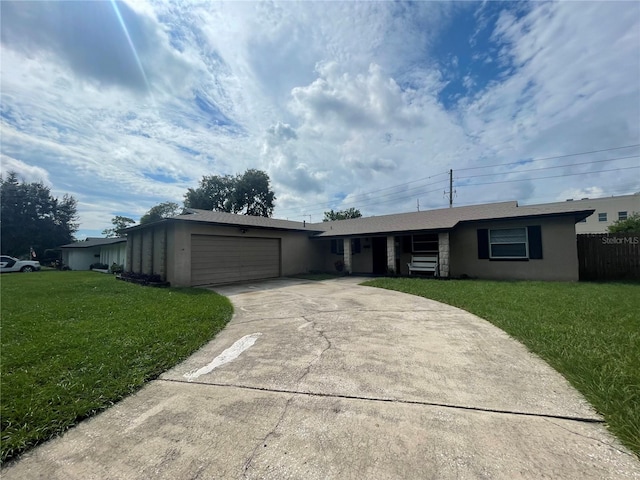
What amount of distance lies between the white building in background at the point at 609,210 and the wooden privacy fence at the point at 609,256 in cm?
2879

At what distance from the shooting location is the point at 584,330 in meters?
4.23

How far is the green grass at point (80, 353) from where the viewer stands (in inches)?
99.0

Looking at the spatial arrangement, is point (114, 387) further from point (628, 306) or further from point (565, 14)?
point (565, 14)

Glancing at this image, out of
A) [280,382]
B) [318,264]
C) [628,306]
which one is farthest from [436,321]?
[318,264]

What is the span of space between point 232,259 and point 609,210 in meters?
42.8

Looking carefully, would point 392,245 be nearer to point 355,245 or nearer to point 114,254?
point 355,245

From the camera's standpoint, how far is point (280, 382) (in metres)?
3.09

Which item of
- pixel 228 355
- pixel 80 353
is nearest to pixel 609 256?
pixel 228 355

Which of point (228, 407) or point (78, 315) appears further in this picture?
point (78, 315)

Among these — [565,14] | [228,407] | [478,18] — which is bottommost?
[228,407]

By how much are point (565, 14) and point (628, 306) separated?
7097 millimetres

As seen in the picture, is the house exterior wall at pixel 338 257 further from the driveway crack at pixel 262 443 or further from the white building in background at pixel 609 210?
the white building in background at pixel 609 210

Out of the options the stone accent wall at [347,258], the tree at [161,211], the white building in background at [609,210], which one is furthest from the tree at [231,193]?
the white building in background at [609,210]

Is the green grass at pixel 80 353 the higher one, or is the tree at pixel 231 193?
the tree at pixel 231 193
